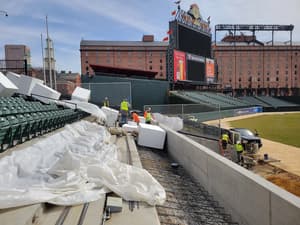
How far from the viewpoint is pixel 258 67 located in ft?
296

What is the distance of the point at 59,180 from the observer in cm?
347

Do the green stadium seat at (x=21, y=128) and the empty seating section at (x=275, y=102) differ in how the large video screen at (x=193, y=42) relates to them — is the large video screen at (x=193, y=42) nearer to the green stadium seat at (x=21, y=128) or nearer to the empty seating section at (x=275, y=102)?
the empty seating section at (x=275, y=102)

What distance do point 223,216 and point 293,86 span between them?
334 ft

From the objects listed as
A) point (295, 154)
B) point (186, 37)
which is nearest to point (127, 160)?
point (295, 154)

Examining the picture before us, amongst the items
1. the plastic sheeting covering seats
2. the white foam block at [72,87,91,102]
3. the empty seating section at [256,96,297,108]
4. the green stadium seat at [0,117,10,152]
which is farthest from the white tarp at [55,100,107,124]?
the empty seating section at [256,96,297,108]

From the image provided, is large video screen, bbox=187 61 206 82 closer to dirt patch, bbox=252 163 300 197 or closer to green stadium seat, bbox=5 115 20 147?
dirt patch, bbox=252 163 300 197

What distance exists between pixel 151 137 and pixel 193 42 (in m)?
32.2

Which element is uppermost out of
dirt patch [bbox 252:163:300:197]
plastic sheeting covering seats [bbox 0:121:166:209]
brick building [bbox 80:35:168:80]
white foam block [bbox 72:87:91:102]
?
brick building [bbox 80:35:168:80]

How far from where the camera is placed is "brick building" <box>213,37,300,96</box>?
89938 mm

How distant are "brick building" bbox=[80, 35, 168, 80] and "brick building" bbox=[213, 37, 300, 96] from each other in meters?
21.2

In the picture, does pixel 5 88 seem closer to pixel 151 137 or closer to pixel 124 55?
pixel 151 137

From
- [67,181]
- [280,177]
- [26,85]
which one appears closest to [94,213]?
[67,181]

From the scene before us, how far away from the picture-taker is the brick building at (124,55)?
82.2 m

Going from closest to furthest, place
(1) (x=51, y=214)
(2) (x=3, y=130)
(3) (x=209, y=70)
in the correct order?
(1) (x=51, y=214)
(2) (x=3, y=130)
(3) (x=209, y=70)
